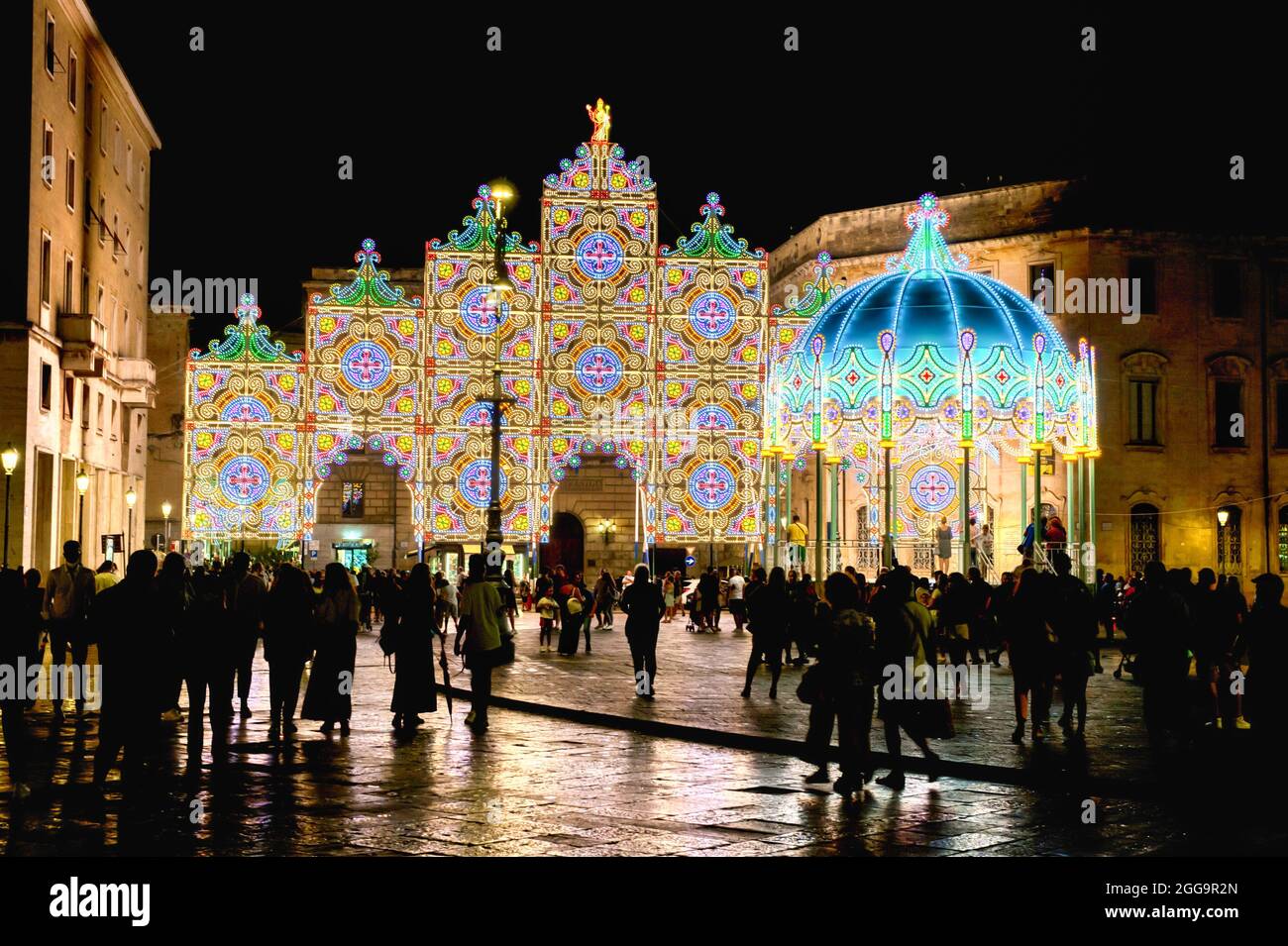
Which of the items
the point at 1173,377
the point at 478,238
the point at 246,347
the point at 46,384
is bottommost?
the point at 46,384

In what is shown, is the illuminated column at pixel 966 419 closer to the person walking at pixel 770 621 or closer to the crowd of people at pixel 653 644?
the crowd of people at pixel 653 644

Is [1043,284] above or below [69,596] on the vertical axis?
above

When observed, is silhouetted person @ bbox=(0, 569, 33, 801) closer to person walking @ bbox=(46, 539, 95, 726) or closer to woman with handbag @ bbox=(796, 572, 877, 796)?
woman with handbag @ bbox=(796, 572, 877, 796)

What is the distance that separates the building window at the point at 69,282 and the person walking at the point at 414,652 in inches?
946

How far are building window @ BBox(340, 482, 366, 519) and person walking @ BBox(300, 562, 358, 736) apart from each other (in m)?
39.4

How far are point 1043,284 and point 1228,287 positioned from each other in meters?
5.38

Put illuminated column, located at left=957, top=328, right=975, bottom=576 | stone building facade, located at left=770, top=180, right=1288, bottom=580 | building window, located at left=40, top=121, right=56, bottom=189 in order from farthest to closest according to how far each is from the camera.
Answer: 1. stone building facade, located at left=770, top=180, right=1288, bottom=580
2. building window, located at left=40, top=121, right=56, bottom=189
3. illuminated column, located at left=957, top=328, right=975, bottom=576

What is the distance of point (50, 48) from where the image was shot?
3331 centimetres

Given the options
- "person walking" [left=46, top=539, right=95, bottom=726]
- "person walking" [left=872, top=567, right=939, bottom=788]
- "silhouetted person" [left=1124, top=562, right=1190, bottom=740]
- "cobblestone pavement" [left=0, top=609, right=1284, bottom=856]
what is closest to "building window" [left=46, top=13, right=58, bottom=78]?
"person walking" [left=46, top=539, right=95, bottom=726]

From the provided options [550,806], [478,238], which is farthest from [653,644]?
[478,238]

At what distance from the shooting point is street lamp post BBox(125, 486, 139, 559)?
44.2m

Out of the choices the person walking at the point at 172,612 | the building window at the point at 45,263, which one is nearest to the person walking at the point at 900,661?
the person walking at the point at 172,612

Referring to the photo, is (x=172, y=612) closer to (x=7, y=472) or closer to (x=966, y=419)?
(x=966, y=419)
